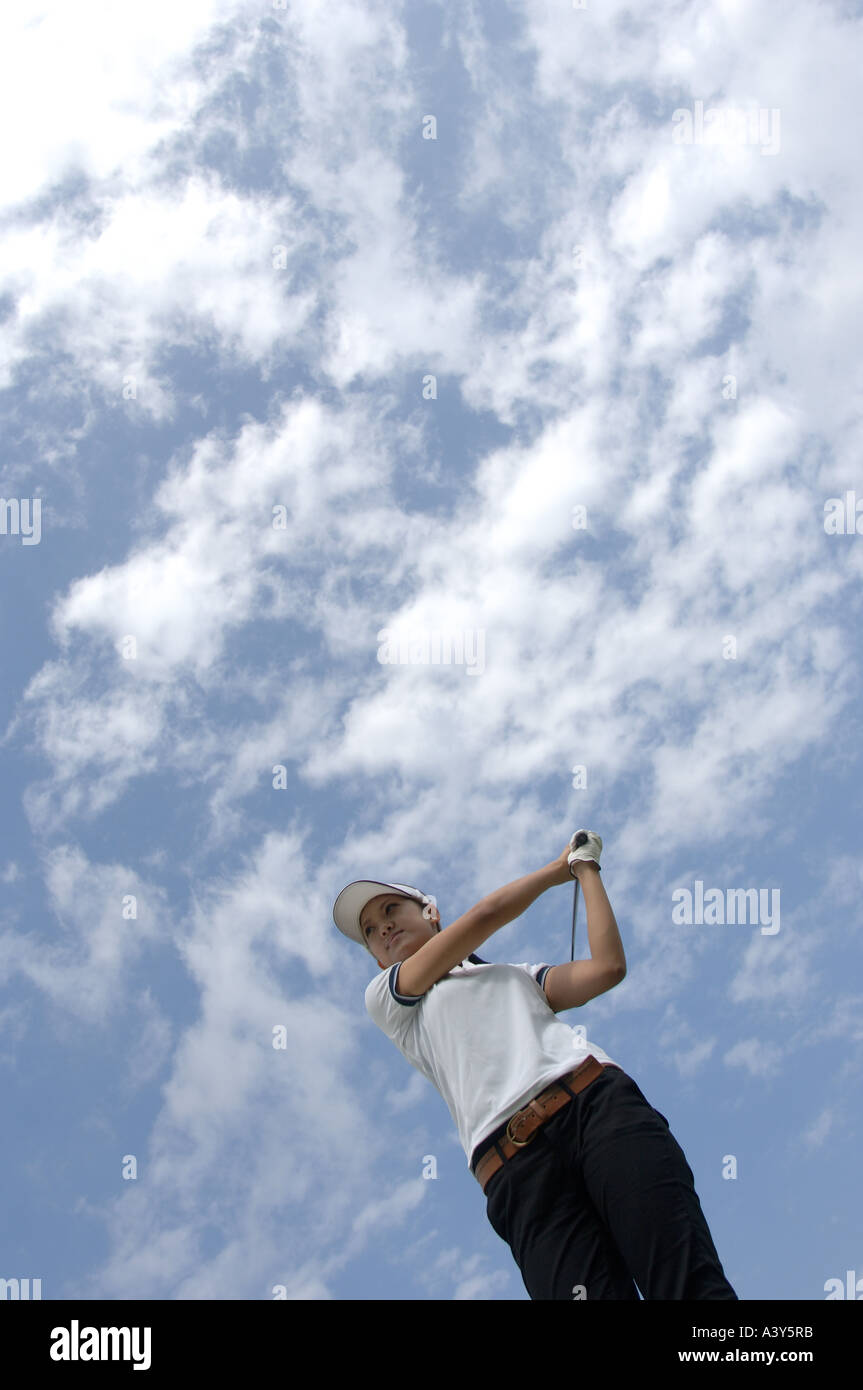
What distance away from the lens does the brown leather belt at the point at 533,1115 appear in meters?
4.30

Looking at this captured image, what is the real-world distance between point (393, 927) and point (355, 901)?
27 cm

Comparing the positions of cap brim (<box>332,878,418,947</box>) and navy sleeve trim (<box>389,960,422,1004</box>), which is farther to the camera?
cap brim (<box>332,878,418,947</box>)

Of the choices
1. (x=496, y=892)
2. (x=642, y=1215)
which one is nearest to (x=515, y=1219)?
(x=642, y=1215)

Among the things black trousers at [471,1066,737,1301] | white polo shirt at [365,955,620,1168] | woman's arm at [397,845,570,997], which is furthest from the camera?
woman's arm at [397,845,570,997]

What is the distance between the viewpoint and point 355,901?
18.9 ft

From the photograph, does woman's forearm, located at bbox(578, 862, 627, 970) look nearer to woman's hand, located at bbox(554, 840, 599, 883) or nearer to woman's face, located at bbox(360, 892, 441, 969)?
woman's hand, located at bbox(554, 840, 599, 883)

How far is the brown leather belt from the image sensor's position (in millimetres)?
4301


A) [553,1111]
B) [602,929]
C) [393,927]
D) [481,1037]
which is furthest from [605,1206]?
[393,927]

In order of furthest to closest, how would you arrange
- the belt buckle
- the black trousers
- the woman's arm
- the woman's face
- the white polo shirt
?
1. the woman's face
2. the woman's arm
3. the white polo shirt
4. the belt buckle
5. the black trousers

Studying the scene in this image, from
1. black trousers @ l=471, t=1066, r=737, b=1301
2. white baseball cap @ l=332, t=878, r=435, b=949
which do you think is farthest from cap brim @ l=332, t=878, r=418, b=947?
black trousers @ l=471, t=1066, r=737, b=1301

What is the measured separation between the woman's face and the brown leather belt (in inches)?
54.9

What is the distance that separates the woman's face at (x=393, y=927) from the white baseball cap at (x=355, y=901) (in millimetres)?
26
